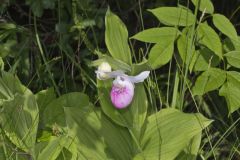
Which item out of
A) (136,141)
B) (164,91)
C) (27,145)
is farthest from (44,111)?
(164,91)

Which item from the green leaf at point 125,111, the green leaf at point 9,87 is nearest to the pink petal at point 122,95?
the green leaf at point 125,111

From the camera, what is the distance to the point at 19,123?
1.66 meters

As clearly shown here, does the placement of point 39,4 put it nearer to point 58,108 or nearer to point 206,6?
point 58,108

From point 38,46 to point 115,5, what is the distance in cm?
41

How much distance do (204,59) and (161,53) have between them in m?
0.18

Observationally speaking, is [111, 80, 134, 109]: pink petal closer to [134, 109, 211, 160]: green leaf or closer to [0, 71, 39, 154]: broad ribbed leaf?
[134, 109, 211, 160]: green leaf

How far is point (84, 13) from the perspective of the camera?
1.96 metres

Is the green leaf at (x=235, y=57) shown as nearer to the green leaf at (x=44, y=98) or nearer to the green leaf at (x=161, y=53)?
the green leaf at (x=161, y=53)

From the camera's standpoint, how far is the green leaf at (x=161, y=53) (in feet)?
4.93

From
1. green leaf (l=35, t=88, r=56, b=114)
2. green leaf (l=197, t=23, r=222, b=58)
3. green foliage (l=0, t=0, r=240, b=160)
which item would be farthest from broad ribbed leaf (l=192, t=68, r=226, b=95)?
green leaf (l=35, t=88, r=56, b=114)

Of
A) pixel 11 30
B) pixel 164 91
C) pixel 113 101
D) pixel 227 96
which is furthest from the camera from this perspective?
pixel 164 91

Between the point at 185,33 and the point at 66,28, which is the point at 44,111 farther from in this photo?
the point at 185,33

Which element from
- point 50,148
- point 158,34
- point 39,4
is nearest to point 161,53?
point 158,34

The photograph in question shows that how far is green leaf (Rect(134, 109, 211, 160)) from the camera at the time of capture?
152cm
